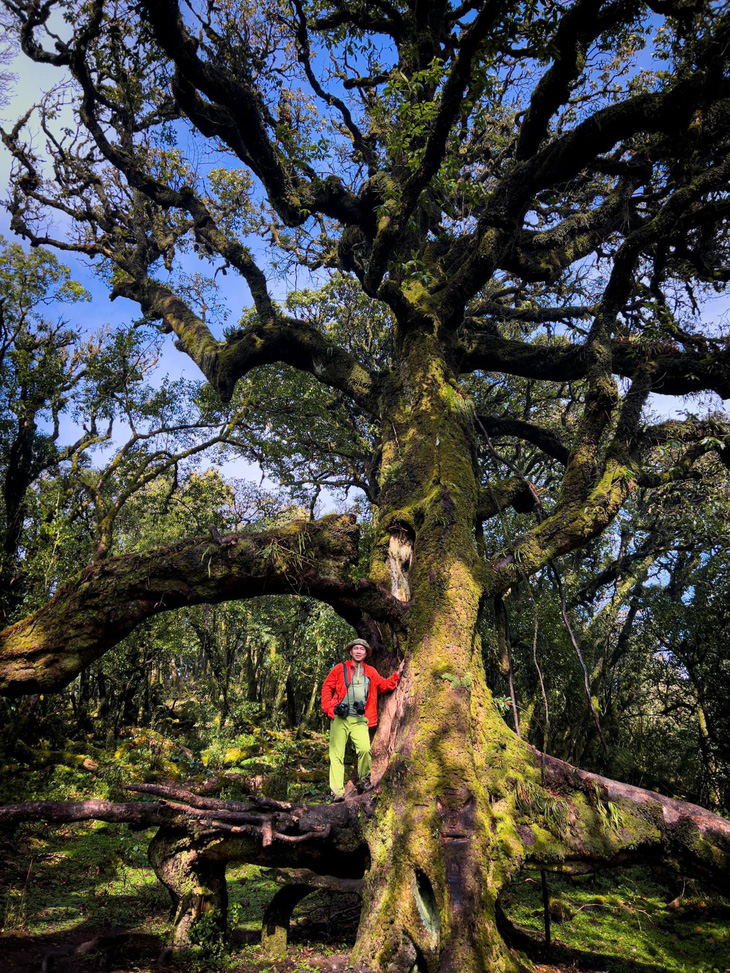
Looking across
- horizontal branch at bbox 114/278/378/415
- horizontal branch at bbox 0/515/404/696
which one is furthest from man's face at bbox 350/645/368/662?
horizontal branch at bbox 114/278/378/415

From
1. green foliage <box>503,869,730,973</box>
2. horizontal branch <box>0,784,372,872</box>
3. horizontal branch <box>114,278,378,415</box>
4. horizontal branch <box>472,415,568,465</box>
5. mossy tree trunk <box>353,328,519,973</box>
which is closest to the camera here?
mossy tree trunk <box>353,328,519,973</box>

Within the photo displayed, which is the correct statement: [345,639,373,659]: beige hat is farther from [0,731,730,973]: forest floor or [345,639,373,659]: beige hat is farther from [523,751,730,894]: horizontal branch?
[0,731,730,973]: forest floor

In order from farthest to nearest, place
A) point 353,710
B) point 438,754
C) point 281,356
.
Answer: point 281,356
point 353,710
point 438,754

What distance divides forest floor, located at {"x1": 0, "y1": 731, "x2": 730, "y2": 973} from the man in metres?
1.45

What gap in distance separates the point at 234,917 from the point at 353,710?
3.09 m

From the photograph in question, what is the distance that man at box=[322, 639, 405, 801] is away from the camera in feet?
17.5

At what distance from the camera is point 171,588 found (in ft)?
16.0

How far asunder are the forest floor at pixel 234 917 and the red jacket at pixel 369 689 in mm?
1882

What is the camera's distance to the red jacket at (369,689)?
5270 mm

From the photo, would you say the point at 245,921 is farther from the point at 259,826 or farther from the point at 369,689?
the point at 369,689

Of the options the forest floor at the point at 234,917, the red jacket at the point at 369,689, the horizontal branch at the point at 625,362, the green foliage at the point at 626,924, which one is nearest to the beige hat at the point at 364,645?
the red jacket at the point at 369,689

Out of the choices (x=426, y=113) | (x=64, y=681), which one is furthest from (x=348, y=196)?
(x=64, y=681)

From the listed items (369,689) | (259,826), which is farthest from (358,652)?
(259,826)

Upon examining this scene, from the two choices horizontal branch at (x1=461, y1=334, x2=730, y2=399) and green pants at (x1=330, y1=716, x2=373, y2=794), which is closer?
green pants at (x1=330, y1=716, x2=373, y2=794)
